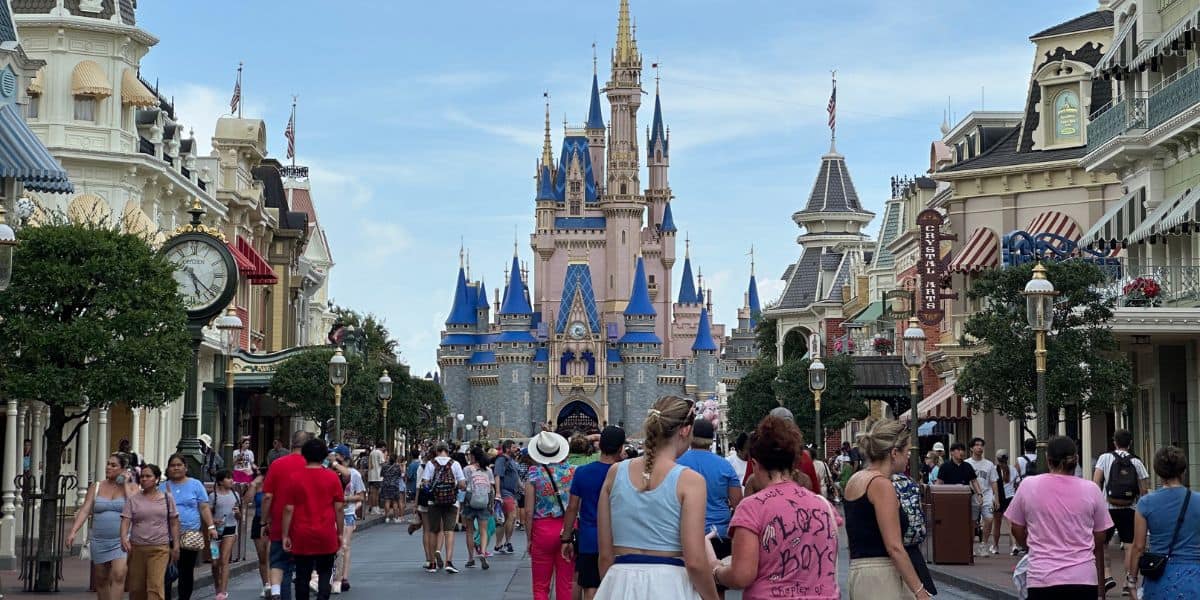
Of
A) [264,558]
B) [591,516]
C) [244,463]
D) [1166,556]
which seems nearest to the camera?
[1166,556]

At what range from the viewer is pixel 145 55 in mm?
40500

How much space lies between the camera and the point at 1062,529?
Answer: 10461 millimetres

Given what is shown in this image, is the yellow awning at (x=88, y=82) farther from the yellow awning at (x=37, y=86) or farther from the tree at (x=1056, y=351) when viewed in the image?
the tree at (x=1056, y=351)

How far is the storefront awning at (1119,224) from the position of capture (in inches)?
1128

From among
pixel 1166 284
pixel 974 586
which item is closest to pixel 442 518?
pixel 974 586

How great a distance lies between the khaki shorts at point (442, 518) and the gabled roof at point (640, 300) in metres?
132

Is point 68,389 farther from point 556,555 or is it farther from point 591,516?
point 591,516

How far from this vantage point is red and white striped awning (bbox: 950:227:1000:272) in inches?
1667

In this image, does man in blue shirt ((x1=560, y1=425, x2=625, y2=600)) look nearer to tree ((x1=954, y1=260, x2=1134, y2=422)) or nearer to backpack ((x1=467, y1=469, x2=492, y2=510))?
backpack ((x1=467, y1=469, x2=492, y2=510))

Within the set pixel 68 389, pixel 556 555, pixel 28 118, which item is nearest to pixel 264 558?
pixel 68 389

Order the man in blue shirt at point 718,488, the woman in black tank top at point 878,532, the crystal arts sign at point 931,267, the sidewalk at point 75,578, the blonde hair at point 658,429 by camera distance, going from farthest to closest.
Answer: the crystal arts sign at point 931,267 < the sidewalk at point 75,578 < the man in blue shirt at point 718,488 < the woman in black tank top at point 878,532 < the blonde hair at point 658,429

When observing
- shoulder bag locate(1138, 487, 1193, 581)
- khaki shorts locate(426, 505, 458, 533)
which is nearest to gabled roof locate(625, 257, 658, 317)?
khaki shorts locate(426, 505, 458, 533)

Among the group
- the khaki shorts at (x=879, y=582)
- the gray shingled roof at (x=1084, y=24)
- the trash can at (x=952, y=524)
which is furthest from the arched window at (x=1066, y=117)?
the khaki shorts at (x=879, y=582)

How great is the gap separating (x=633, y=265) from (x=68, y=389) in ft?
467
